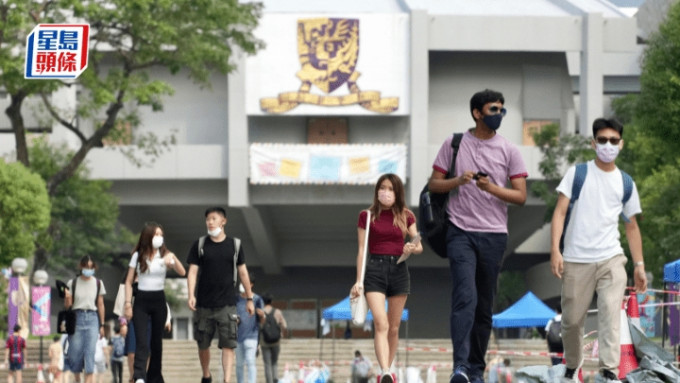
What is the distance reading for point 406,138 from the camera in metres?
51.2

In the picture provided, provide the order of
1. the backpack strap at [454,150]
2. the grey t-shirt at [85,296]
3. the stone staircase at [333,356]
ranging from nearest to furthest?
1. the backpack strap at [454,150]
2. the grey t-shirt at [85,296]
3. the stone staircase at [333,356]

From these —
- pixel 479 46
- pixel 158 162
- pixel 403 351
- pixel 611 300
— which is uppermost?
pixel 479 46

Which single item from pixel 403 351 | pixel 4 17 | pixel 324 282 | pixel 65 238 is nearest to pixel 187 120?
pixel 65 238

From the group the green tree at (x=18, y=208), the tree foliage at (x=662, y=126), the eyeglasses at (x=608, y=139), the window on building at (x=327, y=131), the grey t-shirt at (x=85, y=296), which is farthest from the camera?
the window on building at (x=327, y=131)

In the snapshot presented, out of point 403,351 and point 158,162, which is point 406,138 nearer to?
point 158,162

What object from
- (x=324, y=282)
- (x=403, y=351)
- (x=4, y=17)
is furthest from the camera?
(x=324, y=282)

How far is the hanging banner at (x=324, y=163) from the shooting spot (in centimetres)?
4916

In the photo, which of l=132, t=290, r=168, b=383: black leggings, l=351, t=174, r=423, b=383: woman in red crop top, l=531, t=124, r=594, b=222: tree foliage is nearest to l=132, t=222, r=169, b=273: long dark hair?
l=132, t=290, r=168, b=383: black leggings

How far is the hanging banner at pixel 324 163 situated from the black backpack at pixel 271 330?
25633mm

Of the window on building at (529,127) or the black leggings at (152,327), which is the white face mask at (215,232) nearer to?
the black leggings at (152,327)

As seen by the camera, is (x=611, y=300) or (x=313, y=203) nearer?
(x=611, y=300)

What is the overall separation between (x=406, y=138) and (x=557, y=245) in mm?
41700

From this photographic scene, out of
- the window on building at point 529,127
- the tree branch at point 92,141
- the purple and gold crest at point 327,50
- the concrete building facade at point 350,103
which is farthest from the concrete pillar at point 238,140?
the tree branch at point 92,141

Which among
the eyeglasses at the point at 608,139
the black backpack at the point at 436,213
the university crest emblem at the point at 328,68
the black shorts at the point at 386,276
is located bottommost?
the black shorts at the point at 386,276
